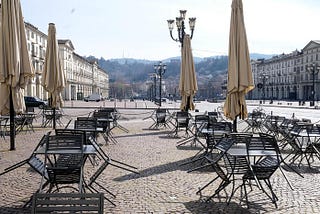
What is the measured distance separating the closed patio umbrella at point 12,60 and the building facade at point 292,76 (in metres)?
98.9

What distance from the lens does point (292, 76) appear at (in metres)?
130

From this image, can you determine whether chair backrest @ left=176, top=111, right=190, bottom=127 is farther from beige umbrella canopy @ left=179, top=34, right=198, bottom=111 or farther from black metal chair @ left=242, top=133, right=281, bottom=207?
black metal chair @ left=242, top=133, right=281, bottom=207

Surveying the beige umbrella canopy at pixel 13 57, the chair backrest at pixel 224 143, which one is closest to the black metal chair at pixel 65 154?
the chair backrest at pixel 224 143

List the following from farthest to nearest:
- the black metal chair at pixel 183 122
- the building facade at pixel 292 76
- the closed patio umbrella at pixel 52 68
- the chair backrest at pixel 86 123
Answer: the building facade at pixel 292 76 → the closed patio umbrella at pixel 52 68 → the black metal chair at pixel 183 122 → the chair backrest at pixel 86 123

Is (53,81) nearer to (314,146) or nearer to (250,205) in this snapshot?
(314,146)

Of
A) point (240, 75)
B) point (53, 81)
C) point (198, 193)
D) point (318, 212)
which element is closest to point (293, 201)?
point (318, 212)

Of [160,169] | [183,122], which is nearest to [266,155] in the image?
[160,169]

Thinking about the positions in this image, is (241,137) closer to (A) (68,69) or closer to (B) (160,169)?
(B) (160,169)

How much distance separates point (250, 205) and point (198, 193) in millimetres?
982

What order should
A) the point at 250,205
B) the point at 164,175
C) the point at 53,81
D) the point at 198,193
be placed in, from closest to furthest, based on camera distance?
the point at 250,205 → the point at 198,193 → the point at 164,175 → the point at 53,81

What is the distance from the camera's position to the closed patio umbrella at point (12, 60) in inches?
423

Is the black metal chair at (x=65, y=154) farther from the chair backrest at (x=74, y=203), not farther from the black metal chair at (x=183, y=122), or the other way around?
the black metal chair at (x=183, y=122)

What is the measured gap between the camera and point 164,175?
8461 mm

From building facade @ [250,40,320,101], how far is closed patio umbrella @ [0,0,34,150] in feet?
324
